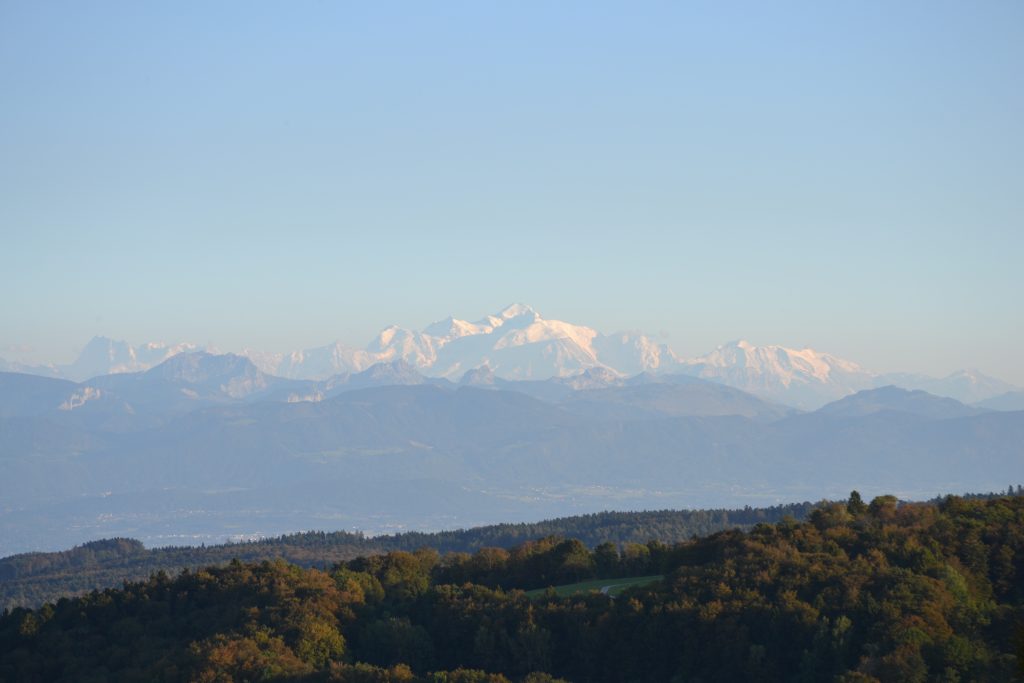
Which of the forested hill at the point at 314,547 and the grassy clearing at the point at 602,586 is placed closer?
the grassy clearing at the point at 602,586

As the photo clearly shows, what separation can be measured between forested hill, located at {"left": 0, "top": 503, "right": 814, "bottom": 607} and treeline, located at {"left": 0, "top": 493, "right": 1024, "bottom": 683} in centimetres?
6619

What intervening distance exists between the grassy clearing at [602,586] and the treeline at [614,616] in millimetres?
1282

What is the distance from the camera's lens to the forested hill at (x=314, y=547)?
144000mm

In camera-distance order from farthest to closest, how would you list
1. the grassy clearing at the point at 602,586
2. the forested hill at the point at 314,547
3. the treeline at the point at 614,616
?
the forested hill at the point at 314,547 < the grassy clearing at the point at 602,586 < the treeline at the point at 614,616

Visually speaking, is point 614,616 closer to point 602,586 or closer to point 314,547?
point 602,586

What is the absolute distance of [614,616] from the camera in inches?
2217

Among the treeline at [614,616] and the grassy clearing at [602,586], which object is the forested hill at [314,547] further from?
the grassy clearing at [602,586]

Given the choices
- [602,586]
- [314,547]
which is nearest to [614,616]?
[602,586]

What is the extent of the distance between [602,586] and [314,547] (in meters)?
113

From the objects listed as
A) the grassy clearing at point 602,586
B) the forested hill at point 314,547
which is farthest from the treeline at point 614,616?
the forested hill at point 314,547

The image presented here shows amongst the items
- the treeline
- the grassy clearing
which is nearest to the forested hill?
the treeline

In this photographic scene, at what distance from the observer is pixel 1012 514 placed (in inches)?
2416

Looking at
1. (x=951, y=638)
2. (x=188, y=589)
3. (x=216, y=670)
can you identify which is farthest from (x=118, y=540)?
(x=951, y=638)

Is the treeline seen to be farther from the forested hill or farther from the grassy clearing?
the forested hill
